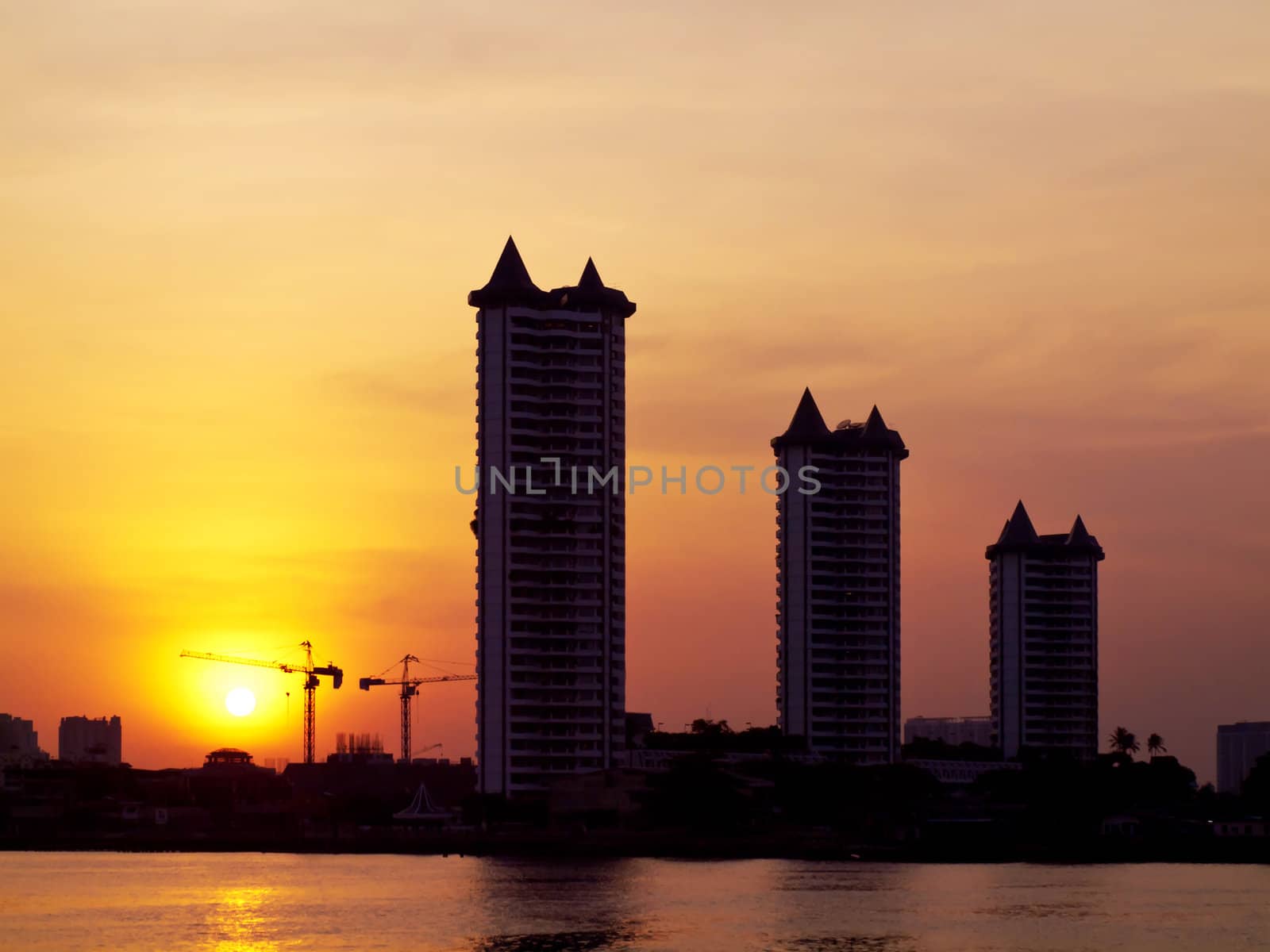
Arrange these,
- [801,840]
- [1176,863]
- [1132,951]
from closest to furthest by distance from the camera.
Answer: [1132,951], [1176,863], [801,840]

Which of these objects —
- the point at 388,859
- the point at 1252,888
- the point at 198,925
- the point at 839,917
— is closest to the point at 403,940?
the point at 198,925

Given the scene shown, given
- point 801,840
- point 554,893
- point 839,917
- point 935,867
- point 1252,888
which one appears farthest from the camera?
point 801,840

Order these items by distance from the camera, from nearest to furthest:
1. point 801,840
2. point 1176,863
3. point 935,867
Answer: point 935,867, point 1176,863, point 801,840

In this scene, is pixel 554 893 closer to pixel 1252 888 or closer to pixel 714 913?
pixel 714 913

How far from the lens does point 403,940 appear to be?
107500 millimetres

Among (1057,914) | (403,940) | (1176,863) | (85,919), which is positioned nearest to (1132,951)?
(1057,914)

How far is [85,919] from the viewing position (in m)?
123

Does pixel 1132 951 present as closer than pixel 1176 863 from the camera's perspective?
Yes

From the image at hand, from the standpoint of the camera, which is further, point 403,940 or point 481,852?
point 481,852

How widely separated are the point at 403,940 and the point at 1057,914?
1627 inches

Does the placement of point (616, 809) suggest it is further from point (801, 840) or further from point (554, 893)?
point (554, 893)

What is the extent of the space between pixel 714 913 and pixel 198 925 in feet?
102

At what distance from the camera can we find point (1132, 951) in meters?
105

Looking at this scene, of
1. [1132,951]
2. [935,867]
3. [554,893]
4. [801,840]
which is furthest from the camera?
[801,840]
